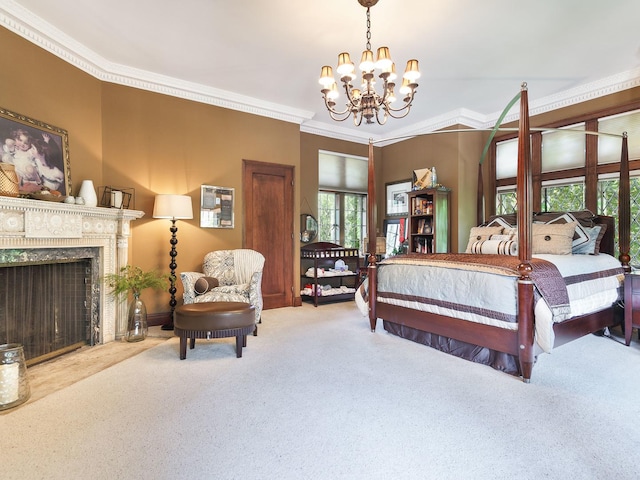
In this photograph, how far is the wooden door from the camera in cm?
490

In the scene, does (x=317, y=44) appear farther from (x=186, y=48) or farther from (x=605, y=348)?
(x=605, y=348)

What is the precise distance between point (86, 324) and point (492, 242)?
445 cm

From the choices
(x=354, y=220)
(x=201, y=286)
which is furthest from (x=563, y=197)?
(x=201, y=286)

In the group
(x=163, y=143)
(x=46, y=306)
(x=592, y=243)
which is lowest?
(x=46, y=306)

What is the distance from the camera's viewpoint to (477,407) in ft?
7.00

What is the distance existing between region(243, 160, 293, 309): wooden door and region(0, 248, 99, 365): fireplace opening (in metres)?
1.97

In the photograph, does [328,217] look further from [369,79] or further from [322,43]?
[369,79]

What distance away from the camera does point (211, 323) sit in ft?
9.68

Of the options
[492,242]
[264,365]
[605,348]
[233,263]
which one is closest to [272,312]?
[233,263]

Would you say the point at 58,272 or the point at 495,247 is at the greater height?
the point at 495,247

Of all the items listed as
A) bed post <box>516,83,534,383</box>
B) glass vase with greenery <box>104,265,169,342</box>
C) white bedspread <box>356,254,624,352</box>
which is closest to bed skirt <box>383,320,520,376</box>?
bed post <box>516,83,534,383</box>

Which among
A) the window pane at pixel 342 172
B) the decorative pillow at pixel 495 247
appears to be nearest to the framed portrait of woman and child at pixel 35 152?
the window pane at pixel 342 172

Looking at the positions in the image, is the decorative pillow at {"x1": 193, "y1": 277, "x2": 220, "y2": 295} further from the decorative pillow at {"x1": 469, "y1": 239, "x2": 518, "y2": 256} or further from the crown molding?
the decorative pillow at {"x1": 469, "y1": 239, "x2": 518, "y2": 256}

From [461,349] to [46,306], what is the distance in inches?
145
